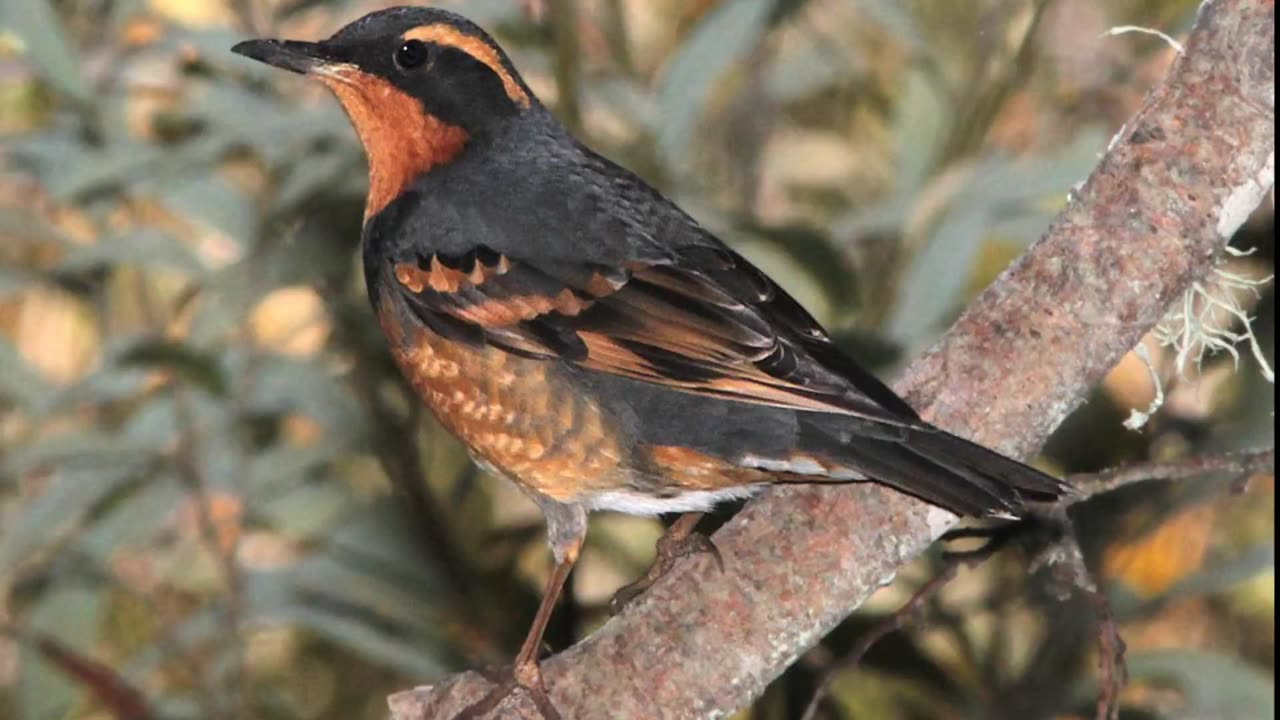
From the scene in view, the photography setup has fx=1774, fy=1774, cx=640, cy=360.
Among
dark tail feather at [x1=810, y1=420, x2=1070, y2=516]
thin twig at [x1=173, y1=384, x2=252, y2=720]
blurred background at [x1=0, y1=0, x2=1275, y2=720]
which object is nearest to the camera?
dark tail feather at [x1=810, y1=420, x2=1070, y2=516]

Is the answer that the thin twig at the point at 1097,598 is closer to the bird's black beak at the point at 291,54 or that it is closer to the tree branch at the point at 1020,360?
the tree branch at the point at 1020,360

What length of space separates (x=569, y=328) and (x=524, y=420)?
0.75 ft

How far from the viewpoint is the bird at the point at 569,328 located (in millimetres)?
3490

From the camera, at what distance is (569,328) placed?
12.9 feet

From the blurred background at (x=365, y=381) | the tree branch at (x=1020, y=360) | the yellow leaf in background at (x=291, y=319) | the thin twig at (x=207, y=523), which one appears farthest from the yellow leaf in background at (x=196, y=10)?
the tree branch at (x=1020, y=360)

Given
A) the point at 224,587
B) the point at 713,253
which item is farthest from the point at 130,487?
the point at 713,253

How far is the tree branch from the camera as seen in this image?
335cm

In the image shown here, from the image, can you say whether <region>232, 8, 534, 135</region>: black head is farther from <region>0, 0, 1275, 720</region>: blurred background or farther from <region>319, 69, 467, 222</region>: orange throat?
<region>0, 0, 1275, 720</region>: blurred background

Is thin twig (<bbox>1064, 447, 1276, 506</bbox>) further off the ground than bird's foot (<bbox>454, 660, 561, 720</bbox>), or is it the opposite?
thin twig (<bbox>1064, 447, 1276, 506</bbox>)

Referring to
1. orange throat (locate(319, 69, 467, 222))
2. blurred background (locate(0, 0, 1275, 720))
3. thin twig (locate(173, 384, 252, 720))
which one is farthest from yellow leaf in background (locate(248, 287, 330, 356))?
orange throat (locate(319, 69, 467, 222))

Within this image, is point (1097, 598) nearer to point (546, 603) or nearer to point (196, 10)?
point (546, 603)

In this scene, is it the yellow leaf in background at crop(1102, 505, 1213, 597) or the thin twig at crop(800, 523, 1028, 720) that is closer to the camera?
the thin twig at crop(800, 523, 1028, 720)

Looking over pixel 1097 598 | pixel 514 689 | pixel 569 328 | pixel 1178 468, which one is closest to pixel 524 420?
pixel 569 328

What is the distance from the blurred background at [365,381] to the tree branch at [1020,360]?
50.6 inches
